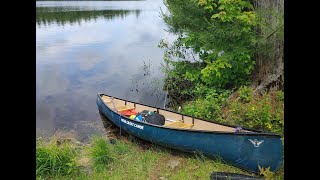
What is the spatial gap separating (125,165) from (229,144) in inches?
90.2

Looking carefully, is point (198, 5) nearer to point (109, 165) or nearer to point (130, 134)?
point (130, 134)

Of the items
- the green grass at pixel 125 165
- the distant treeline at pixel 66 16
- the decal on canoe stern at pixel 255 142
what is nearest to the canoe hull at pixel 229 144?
the decal on canoe stern at pixel 255 142

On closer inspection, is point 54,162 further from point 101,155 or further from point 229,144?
point 229,144

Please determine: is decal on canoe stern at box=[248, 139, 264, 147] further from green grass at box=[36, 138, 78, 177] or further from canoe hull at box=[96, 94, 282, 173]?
green grass at box=[36, 138, 78, 177]

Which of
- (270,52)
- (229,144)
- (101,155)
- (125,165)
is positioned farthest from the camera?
(270,52)

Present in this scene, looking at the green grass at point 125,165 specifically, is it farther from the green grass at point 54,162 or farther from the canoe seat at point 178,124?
the canoe seat at point 178,124

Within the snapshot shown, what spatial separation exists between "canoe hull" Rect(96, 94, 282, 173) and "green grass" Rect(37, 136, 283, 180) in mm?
184

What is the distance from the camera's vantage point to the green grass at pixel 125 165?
21.0ft

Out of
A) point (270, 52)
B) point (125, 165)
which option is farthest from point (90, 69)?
point (125, 165)

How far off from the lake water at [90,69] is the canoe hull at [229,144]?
3.70 metres

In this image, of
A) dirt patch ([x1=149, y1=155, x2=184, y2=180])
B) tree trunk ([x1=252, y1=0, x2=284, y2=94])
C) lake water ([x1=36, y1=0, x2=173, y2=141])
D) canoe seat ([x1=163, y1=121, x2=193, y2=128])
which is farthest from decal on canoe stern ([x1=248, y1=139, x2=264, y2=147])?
A: lake water ([x1=36, y1=0, x2=173, y2=141])

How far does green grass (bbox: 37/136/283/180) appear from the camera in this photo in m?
6.40

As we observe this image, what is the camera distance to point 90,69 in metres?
18.9

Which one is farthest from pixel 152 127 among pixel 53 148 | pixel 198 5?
pixel 198 5
